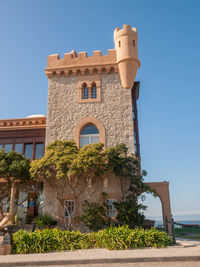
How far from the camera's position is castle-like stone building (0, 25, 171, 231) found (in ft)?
52.4

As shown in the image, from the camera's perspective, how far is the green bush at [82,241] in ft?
33.4

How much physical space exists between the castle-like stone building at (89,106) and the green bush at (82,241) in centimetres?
425

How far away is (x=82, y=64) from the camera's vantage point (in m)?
17.7

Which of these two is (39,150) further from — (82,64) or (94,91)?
(82,64)

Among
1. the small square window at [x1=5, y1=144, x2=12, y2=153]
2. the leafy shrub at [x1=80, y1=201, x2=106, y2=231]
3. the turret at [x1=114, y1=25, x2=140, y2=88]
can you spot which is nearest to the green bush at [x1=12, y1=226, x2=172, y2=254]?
the leafy shrub at [x1=80, y1=201, x2=106, y2=231]

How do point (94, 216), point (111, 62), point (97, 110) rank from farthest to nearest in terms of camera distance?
1. point (111, 62)
2. point (97, 110)
3. point (94, 216)

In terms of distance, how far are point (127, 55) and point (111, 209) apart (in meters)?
10.6

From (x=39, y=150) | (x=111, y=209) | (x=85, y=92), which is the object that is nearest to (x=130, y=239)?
(x=111, y=209)

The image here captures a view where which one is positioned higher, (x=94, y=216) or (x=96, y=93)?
(x=96, y=93)

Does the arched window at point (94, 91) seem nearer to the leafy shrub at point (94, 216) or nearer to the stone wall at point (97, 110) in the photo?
the stone wall at point (97, 110)

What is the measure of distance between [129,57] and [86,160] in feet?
27.5

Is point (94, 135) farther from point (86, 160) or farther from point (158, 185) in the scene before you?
point (158, 185)

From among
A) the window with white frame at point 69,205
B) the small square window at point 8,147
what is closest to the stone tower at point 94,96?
the window with white frame at point 69,205

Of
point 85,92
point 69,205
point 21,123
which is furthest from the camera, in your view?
point 21,123
